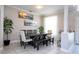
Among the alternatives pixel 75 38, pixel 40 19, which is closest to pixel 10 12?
pixel 40 19

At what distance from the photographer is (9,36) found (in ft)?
19.6

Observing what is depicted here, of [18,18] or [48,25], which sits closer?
[18,18]

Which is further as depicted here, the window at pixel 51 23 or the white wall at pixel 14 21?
the window at pixel 51 23

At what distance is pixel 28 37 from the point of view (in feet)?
18.4

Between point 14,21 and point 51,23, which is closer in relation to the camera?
point 14,21

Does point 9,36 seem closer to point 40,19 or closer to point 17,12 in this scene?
point 17,12

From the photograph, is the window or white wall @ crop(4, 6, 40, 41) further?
the window

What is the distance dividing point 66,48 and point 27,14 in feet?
14.5

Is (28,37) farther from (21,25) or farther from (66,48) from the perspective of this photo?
(66,48)
